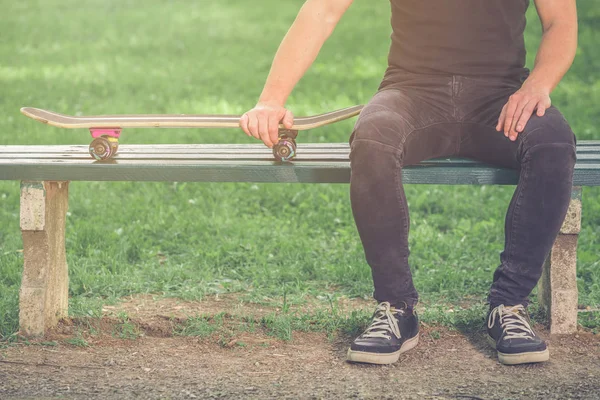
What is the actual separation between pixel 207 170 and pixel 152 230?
1.88 meters

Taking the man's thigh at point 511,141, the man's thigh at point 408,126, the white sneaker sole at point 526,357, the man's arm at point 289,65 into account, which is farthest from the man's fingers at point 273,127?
the white sneaker sole at point 526,357

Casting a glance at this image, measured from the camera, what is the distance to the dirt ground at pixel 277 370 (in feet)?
10.9

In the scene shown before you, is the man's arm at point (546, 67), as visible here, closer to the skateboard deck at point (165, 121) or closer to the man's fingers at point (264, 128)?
the skateboard deck at point (165, 121)

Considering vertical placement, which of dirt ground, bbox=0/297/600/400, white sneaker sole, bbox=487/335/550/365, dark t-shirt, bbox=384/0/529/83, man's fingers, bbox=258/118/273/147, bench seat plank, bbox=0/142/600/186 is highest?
dark t-shirt, bbox=384/0/529/83

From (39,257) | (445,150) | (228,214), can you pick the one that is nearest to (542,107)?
Result: (445,150)

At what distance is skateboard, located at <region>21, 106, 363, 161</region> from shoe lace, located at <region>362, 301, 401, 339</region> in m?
0.70

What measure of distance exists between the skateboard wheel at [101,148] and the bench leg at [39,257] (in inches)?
10.0

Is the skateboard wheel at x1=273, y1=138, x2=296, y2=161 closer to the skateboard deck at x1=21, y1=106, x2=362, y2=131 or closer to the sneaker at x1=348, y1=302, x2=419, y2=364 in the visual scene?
the skateboard deck at x1=21, y1=106, x2=362, y2=131

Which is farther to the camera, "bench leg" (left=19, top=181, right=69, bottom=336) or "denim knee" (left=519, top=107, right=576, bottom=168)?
"bench leg" (left=19, top=181, right=69, bottom=336)

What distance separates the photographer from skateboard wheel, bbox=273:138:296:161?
378cm

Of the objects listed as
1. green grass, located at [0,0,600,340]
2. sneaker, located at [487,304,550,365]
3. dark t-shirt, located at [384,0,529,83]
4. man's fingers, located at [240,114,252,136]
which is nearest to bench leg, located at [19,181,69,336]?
green grass, located at [0,0,600,340]

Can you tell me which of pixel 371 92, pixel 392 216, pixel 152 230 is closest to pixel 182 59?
pixel 371 92

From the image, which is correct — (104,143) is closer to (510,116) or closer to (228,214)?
(510,116)

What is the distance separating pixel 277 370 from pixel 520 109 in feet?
4.34
